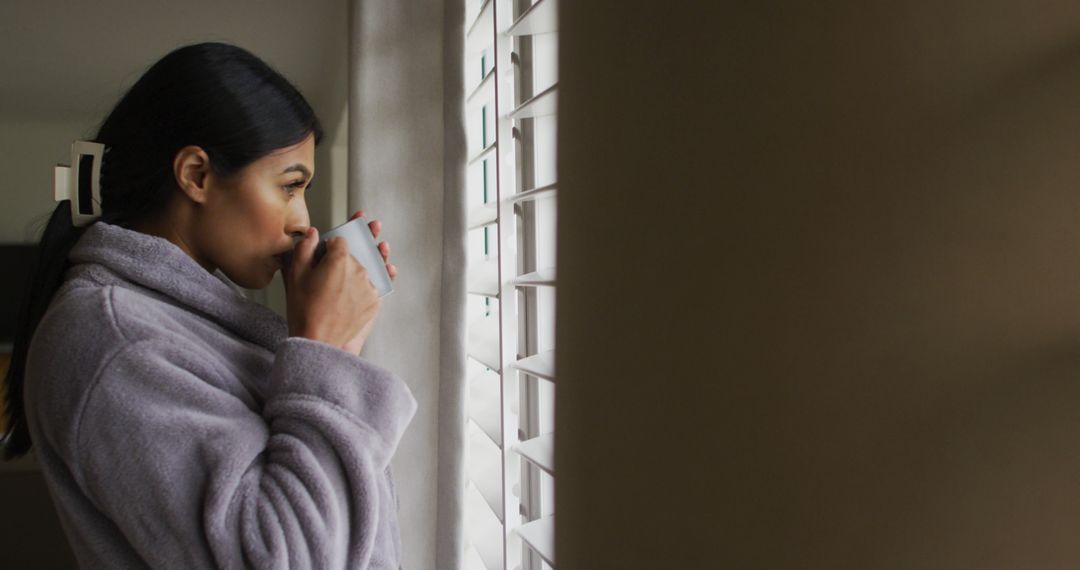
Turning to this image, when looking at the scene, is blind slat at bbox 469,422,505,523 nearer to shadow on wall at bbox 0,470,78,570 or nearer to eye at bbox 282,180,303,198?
eye at bbox 282,180,303,198

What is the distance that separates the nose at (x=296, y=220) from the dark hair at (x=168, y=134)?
0.08 m

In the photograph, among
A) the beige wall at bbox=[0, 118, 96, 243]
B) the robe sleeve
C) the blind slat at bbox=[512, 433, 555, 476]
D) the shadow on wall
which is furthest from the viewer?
the beige wall at bbox=[0, 118, 96, 243]

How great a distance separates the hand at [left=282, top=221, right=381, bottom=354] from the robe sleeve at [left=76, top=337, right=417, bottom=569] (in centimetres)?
12

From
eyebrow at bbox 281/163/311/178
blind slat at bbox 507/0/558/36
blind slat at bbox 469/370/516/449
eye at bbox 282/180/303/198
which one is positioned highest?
blind slat at bbox 507/0/558/36

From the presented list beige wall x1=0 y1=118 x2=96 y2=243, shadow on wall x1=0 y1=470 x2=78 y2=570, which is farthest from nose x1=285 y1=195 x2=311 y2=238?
beige wall x1=0 y1=118 x2=96 y2=243

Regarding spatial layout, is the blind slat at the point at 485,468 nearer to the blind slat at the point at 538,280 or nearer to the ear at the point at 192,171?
the blind slat at the point at 538,280

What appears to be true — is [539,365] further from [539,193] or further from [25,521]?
[25,521]

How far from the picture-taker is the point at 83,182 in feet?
3.44

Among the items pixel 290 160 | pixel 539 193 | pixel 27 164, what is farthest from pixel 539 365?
pixel 27 164

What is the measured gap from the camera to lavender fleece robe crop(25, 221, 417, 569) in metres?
0.81

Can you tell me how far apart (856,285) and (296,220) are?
2.69 feet

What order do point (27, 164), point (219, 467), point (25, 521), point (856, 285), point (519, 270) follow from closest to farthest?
1. point (856, 285)
2. point (219, 467)
3. point (519, 270)
4. point (25, 521)
5. point (27, 164)

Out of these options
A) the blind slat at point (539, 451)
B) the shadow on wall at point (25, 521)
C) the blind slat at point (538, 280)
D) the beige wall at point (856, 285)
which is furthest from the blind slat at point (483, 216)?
the shadow on wall at point (25, 521)

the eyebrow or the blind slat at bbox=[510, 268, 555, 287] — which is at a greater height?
the eyebrow
